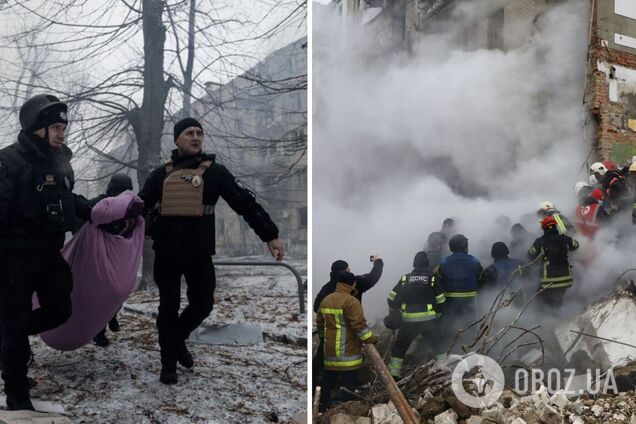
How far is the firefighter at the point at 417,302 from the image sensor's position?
3.55 metres

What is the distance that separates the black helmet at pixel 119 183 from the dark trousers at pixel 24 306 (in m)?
0.45

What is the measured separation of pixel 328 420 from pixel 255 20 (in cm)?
242

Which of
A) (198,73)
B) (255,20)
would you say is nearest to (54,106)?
(198,73)

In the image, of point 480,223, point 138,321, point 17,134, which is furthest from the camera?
point 480,223

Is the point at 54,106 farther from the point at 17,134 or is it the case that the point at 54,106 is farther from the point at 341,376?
the point at 341,376

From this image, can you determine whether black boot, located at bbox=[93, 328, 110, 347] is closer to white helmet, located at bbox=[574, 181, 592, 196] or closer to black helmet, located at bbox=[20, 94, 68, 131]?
black helmet, located at bbox=[20, 94, 68, 131]

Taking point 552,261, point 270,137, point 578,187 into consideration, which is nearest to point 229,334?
point 270,137

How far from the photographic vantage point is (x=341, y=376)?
3521mm

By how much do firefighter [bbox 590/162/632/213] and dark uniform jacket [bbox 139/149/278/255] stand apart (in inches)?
83.2

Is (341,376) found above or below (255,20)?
below

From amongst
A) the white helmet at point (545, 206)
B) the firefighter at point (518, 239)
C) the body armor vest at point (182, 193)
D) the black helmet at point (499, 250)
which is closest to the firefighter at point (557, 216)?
the white helmet at point (545, 206)

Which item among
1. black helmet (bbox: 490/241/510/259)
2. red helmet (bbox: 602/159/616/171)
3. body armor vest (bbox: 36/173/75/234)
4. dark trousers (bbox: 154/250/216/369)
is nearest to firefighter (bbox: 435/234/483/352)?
black helmet (bbox: 490/241/510/259)

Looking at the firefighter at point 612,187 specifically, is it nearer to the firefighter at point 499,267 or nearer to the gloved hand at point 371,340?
the firefighter at point 499,267

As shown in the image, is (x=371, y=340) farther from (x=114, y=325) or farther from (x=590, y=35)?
(x=590, y=35)
